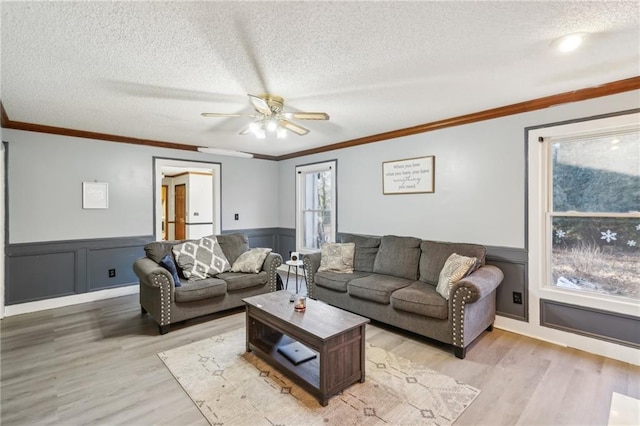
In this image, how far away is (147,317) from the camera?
12.0 feet

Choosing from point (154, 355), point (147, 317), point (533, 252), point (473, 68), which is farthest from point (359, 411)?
point (147, 317)

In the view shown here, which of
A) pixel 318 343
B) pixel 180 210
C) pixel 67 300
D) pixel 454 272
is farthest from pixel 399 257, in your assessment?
pixel 180 210

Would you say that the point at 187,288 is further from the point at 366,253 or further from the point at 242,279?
the point at 366,253

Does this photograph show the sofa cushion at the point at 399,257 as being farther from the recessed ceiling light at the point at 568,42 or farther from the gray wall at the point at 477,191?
the recessed ceiling light at the point at 568,42

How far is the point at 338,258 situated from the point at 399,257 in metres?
0.80

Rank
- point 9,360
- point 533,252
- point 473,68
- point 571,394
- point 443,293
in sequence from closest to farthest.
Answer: point 571,394, point 473,68, point 9,360, point 443,293, point 533,252

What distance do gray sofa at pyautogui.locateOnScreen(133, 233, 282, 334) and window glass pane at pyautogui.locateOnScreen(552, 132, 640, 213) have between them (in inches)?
129

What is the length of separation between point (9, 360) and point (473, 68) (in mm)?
4522

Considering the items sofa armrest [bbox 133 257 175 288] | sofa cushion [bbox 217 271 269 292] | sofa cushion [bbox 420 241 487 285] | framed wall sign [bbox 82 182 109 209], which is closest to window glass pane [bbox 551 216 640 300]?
sofa cushion [bbox 420 241 487 285]

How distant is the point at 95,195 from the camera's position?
171 inches

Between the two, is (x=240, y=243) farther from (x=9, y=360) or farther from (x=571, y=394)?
(x=571, y=394)

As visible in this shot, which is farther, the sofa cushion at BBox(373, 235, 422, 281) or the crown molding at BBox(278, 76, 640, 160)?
the sofa cushion at BBox(373, 235, 422, 281)

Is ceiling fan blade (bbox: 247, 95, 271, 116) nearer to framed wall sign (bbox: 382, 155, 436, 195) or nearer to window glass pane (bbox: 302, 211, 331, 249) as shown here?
framed wall sign (bbox: 382, 155, 436, 195)

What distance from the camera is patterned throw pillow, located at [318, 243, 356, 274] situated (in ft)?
13.3
